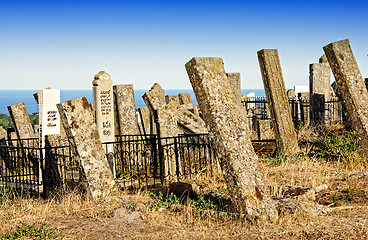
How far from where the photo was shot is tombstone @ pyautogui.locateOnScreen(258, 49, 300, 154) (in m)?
9.65

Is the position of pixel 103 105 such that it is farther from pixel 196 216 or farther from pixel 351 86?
pixel 351 86

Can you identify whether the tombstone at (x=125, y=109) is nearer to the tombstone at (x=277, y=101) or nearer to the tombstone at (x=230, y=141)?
the tombstone at (x=277, y=101)

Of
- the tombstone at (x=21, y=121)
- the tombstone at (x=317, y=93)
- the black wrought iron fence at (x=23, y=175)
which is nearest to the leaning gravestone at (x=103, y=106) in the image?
the black wrought iron fence at (x=23, y=175)

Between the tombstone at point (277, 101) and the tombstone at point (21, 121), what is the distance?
313 inches

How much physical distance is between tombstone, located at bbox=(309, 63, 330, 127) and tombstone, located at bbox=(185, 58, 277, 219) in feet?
30.1

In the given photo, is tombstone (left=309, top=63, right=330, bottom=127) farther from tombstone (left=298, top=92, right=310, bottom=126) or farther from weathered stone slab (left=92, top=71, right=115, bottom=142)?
weathered stone slab (left=92, top=71, right=115, bottom=142)

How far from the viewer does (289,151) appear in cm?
949

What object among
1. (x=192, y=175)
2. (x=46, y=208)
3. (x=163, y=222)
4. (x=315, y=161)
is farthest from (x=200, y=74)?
(x=315, y=161)

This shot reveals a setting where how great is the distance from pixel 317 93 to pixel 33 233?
1138 cm

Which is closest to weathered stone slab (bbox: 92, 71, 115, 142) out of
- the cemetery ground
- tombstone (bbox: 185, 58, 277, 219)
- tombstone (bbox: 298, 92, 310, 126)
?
the cemetery ground

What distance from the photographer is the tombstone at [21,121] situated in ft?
42.4

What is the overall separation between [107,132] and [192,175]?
248 cm

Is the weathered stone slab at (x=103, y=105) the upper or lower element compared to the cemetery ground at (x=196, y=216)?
upper

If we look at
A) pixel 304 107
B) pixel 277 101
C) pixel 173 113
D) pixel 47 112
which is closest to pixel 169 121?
pixel 173 113
